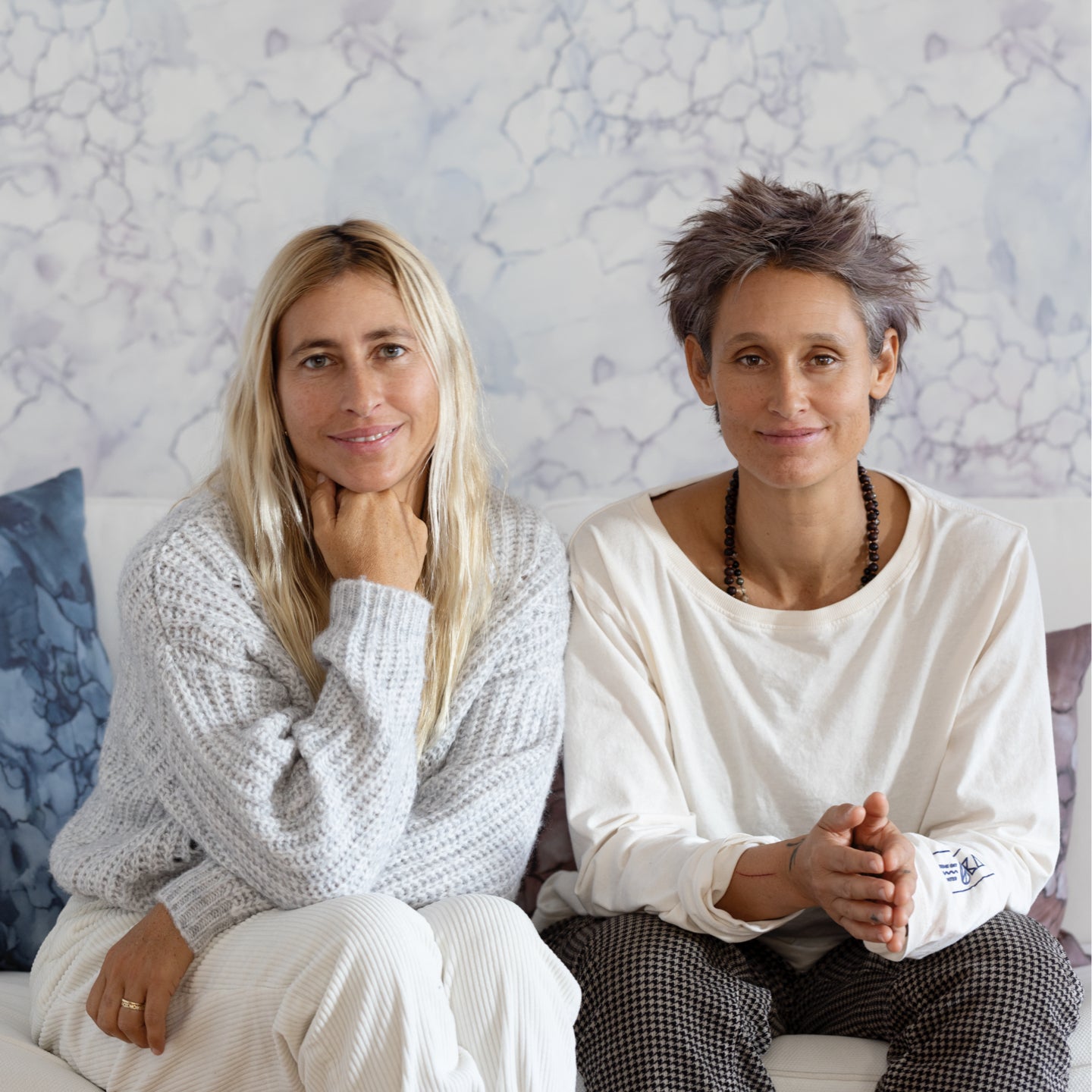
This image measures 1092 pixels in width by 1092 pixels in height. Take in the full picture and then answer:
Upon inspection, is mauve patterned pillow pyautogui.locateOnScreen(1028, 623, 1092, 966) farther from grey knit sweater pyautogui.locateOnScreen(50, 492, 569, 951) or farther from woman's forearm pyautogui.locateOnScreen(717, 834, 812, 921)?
grey knit sweater pyautogui.locateOnScreen(50, 492, 569, 951)

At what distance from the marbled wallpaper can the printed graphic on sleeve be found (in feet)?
3.19

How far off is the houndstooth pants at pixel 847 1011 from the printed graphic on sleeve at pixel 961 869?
0.06 meters

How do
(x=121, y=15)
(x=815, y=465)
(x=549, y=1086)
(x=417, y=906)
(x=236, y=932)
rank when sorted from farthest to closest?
(x=121, y=15) → (x=815, y=465) → (x=417, y=906) → (x=236, y=932) → (x=549, y=1086)

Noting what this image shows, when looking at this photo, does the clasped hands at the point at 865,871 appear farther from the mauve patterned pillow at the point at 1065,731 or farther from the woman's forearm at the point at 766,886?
the mauve patterned pillow at the point at 1065,731

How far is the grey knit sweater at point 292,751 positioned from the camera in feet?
4.26

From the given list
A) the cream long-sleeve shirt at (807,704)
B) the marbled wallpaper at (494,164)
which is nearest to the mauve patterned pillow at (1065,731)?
the cream long-sleeve shirt at (807,704)

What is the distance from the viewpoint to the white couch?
1310mm

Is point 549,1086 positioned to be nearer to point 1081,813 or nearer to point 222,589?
point 222,589

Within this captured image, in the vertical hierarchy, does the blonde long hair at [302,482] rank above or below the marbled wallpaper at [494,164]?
below

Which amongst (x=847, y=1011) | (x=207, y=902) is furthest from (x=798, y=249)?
(x=207, y=902)

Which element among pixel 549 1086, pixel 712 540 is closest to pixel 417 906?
pixel 549 1086

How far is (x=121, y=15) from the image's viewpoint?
209 centimetres

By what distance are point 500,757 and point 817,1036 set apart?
50 cm

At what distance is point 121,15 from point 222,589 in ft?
3.96
